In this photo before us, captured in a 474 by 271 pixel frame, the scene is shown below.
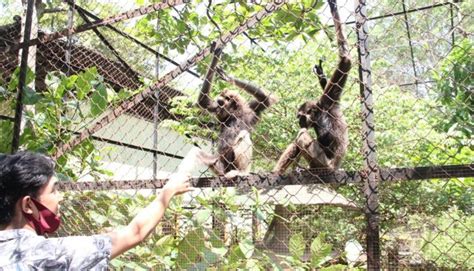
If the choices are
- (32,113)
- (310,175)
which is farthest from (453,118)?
(32,113)

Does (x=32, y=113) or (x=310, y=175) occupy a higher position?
(x=310, y=175)

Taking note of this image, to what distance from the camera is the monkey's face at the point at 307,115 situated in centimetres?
488

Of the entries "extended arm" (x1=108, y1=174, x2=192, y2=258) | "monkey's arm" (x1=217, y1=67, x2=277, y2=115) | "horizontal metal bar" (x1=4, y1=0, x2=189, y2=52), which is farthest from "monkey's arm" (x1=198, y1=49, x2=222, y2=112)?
"extended arm" (x1=108, y1=174, x2=192, y2=258)

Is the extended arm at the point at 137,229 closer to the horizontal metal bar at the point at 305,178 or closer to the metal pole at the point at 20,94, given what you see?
Result: the horizontal metal bar at the point at 305,178

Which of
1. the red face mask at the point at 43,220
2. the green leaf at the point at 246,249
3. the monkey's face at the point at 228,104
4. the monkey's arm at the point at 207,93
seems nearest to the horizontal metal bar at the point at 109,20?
the monkey's arm at the point at 207,93

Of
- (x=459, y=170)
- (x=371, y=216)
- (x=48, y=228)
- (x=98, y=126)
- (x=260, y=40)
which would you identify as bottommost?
(x=48, y=228)

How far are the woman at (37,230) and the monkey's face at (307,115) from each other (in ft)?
10.3

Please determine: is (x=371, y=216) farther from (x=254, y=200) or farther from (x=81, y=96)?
(x=81, y=96)

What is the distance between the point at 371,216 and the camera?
7.49ft

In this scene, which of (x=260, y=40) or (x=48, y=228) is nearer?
(x=48, y=228)

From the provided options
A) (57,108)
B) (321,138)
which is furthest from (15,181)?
(321,138)

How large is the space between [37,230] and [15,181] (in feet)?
0.79

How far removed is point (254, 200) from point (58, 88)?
2133mm

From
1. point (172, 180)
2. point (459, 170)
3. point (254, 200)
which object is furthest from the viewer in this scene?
point (254, 200)
